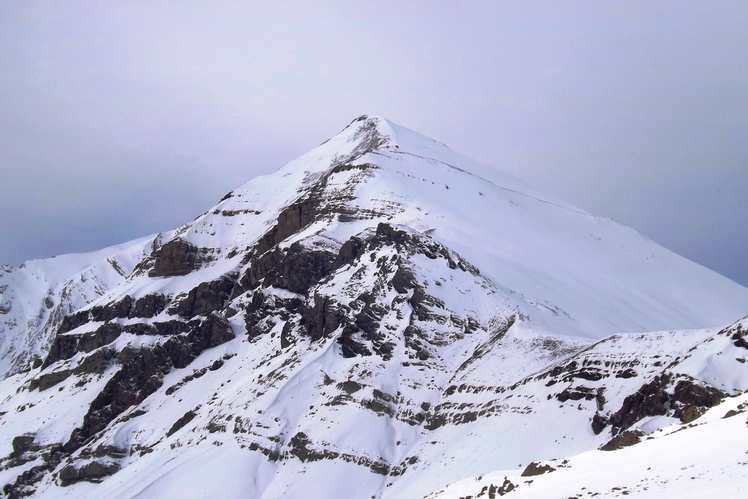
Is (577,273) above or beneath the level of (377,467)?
above

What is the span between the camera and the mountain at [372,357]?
90688 millimetres

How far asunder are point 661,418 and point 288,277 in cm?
9346

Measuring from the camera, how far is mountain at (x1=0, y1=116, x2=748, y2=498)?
90688 mm

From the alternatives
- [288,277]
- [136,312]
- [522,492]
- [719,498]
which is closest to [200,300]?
[136,312]

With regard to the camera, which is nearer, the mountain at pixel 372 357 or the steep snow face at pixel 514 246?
the mountain at pixel 372 357

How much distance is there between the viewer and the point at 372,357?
12269cm

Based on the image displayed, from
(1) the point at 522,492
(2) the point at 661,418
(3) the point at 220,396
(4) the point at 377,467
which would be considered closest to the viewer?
(1) the point at 522,492

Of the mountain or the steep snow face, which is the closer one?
the mountain

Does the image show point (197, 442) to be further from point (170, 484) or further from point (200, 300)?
point (200, 300)

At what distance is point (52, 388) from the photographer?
173 meters

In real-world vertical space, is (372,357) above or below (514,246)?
below

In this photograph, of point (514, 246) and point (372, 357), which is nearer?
point (372, 357)

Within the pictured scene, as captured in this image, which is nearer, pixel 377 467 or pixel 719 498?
pixel 719 498

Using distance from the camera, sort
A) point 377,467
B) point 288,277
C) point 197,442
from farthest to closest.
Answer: point 288,277 → point 197,442 → point 377,467
